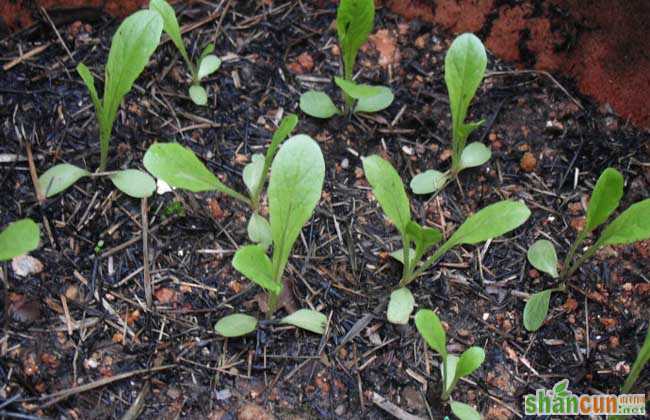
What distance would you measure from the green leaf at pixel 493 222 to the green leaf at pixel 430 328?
0.51 ft

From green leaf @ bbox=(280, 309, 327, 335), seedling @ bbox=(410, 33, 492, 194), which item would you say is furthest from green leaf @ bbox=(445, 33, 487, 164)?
green leaf @ bbox=(280, 309, 327, 335)

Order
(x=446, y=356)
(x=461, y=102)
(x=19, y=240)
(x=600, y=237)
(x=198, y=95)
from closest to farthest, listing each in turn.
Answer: (x=19, y=240)
(x=446, y=356)
(x=600, y=237)
(x=461, y=102)
(x=198, y=95)

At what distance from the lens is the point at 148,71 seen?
156cm

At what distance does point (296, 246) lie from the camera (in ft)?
4.49

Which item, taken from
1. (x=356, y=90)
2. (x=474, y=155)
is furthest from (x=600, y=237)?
(x=356, y=90)

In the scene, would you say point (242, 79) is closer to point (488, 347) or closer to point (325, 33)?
point (325, 33)

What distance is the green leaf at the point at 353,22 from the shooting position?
1401 millimetres

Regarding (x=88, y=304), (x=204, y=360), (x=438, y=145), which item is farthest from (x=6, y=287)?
(x=438, y=145)

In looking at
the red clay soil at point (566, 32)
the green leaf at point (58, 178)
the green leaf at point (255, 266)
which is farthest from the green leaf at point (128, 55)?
the green leaf at point (255, 266)

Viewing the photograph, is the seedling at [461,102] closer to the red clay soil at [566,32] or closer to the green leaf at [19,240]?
the red clay soil at [566,32]

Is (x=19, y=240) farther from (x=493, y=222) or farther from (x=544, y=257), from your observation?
(x=544, y=257)

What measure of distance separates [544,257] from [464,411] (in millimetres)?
373

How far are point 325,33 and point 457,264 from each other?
0.69 m

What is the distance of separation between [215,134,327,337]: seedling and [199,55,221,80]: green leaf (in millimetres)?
460
